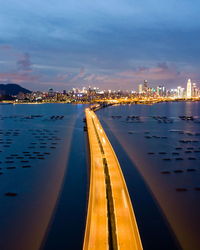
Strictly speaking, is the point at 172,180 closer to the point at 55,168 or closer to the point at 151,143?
the point at 55,168

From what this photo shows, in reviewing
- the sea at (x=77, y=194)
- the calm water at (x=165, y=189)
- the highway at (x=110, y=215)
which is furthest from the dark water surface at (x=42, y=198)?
the calm water at (x=165, y=189)

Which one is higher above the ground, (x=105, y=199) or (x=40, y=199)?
(x=105, y=199)

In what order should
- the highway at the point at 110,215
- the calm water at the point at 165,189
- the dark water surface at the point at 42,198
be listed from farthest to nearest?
the calm water at the point at 165,189 < the dark water surface at the point at 42,198 < the highway at the point at 110,215

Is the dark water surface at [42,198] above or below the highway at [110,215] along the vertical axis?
below

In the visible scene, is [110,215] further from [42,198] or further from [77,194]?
[42,198]

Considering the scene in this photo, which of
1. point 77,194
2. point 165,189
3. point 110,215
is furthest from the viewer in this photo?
point 165,189

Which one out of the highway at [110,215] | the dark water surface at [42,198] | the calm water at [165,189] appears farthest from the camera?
the calm water at [165,189]

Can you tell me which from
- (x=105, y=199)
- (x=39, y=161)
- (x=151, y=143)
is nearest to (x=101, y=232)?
(x=105, y=199)

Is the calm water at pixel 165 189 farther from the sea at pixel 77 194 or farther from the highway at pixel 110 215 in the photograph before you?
the highway at pixel 110 215

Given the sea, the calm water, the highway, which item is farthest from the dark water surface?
the calm water

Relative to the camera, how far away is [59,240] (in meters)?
7.70

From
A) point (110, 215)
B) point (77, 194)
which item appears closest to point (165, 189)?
point (77, 194)

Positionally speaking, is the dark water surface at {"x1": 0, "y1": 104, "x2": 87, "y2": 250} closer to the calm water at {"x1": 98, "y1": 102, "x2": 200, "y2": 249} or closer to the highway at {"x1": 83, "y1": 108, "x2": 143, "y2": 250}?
→ the highway at {"x1": 83, "y1": 108, "x2": 143, "y2": 250}

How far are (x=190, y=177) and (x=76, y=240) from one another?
6.95m
